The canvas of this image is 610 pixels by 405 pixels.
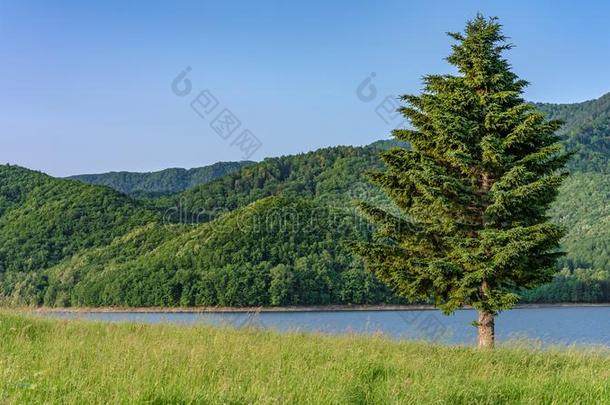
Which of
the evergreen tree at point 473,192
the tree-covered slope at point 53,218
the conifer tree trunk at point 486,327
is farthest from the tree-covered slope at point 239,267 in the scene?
the conifer tree trunk at point 486,327

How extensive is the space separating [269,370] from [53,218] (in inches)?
5434

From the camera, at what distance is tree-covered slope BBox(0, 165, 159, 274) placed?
123 meters

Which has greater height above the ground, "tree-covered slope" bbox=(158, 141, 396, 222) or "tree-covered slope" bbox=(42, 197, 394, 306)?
"tree-covered slope" bbox=(158, 141, 396, 222)

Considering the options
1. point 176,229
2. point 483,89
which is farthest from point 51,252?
point 483,89

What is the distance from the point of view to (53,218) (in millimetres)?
135375

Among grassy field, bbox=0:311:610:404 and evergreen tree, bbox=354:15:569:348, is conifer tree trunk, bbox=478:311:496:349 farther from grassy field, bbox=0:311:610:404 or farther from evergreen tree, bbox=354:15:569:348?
grassy field, bbox=0:311:610:404

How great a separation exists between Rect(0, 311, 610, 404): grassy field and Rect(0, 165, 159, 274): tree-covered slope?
371 feet

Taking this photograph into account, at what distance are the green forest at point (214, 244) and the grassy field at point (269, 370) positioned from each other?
2130 inches

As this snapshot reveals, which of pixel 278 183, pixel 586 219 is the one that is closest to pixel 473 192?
pixel 278 183

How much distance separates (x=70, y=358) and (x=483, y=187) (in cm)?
1168

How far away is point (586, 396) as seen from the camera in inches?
322

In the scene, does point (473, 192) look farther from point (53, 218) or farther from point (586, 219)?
point (586, 219)

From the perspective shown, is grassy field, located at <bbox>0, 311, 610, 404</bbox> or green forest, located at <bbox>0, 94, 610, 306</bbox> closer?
grassy field, located at <bbox>0, 311, 610, 404</bbox>

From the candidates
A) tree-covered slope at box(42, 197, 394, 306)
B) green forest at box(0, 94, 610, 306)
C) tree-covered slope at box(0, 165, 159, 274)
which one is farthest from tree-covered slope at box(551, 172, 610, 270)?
tree-covered slope at box(0, 165, 159, 274)
